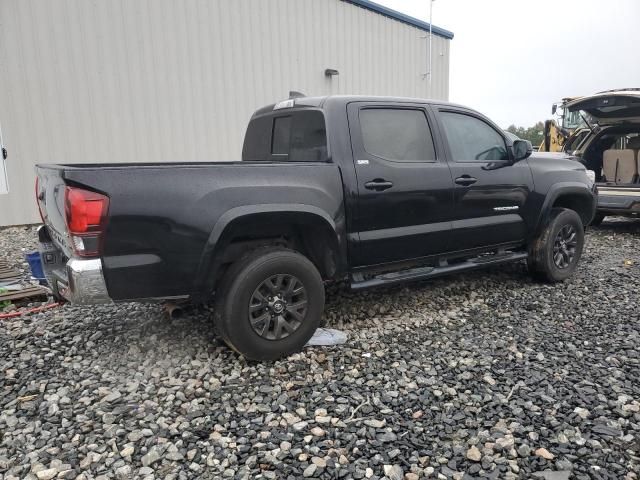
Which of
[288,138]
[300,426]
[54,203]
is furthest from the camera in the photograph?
[288,138]

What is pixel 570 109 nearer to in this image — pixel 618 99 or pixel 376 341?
pixel 618 99

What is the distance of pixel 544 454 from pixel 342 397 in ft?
3.60

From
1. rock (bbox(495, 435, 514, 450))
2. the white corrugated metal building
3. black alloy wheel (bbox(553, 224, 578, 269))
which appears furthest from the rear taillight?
the white corrugated metal building

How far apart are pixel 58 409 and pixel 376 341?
6.94 feet

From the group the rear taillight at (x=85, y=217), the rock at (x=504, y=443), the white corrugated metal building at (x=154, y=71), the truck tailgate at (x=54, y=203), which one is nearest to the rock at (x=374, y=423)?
the rock at (x=504, y=443)

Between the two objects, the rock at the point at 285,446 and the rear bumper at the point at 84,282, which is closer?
the rock at the point at 285,446

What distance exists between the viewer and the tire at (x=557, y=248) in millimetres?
4867

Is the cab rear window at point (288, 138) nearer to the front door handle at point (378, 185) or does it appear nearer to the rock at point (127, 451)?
the front door handle at point (378, 185)

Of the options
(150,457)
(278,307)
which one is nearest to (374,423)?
(278,307)

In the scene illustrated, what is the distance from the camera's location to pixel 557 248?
5020 mm

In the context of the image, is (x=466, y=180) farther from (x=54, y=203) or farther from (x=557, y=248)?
(x=54, y=203)

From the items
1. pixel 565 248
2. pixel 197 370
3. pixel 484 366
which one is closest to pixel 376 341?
pixel 484 366

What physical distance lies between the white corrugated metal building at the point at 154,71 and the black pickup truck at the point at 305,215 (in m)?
5.47

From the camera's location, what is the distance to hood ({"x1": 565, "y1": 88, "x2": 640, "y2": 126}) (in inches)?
275
